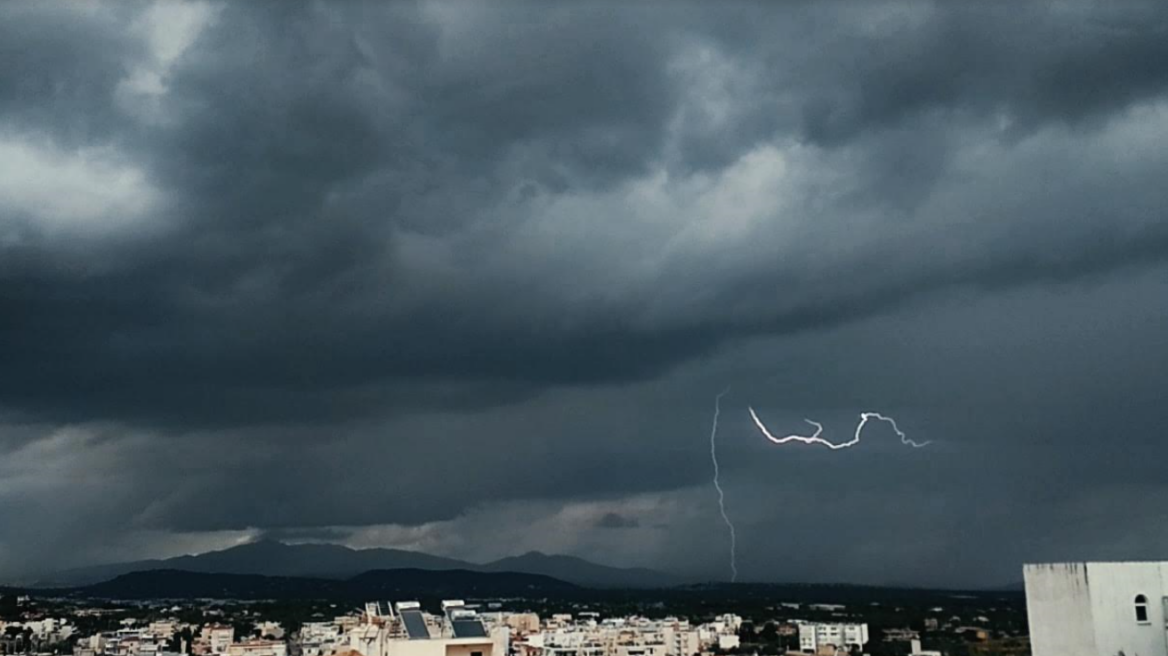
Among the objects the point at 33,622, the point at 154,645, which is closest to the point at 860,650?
the point at 154,645

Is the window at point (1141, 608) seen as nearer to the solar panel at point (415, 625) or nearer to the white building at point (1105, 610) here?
the white building at point (1105, 610)

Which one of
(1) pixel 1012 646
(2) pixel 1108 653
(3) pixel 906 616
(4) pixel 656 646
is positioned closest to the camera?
(2) pixel 1108 653

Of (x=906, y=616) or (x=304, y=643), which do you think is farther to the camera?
(x=906, y=616)

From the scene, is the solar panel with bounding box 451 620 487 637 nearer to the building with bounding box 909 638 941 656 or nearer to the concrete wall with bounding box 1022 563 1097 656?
the concrete wall with bounding box 1022 563 1097 656

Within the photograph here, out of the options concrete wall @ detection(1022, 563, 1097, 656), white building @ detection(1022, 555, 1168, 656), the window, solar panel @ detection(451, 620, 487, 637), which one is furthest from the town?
the window

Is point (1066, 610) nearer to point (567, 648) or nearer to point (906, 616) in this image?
point (567, 648)

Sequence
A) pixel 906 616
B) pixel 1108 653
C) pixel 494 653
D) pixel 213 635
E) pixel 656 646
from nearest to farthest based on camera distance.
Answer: pixel 1108 653
pixel 494 653
pixel 656 646
pixel 213 635
pixel 906 616
